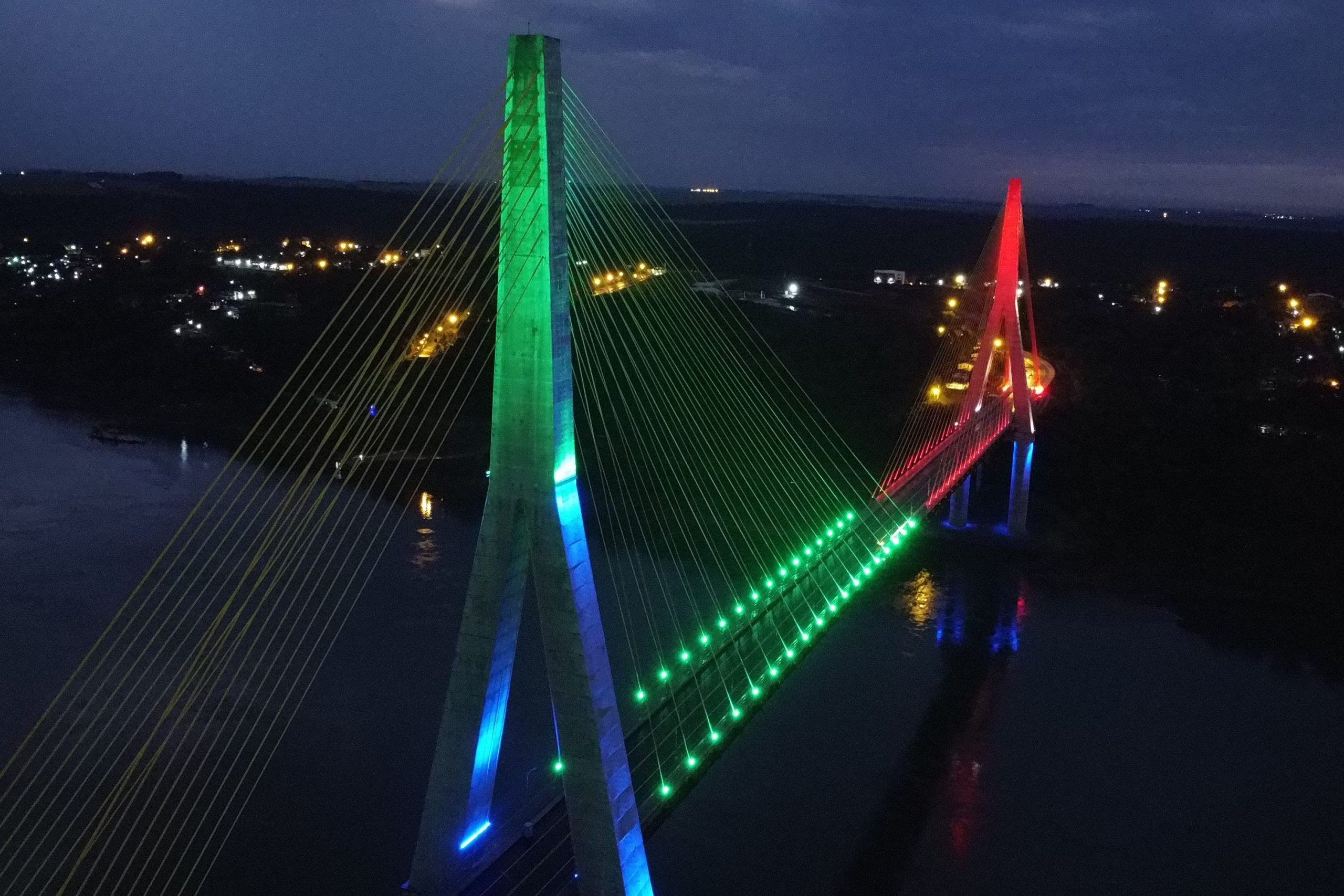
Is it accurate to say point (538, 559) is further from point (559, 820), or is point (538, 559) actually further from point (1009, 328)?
point (1009, 328)

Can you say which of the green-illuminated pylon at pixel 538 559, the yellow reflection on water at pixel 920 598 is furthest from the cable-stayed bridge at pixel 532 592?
the yellow reflection on water at pixel 920 598

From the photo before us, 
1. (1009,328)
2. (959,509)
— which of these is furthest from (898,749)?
(1009,328)

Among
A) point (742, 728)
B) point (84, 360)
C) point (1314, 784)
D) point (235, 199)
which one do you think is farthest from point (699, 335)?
point (235, 199)

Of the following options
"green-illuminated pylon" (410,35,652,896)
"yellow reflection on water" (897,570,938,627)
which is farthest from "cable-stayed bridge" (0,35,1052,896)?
"yellow reflection on water" (897,570,938,627)

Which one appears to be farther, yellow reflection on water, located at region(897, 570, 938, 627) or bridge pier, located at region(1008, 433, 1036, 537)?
bridge pier, located at region(1008, 433, 1036, 537)

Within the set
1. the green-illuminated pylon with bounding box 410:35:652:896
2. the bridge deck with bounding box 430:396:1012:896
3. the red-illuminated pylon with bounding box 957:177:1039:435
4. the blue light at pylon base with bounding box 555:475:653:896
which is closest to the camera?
the green-illuminated pylon with bounding box 410:35:652:896

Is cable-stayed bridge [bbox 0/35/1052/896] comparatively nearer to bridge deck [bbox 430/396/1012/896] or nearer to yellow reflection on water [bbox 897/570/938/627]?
bridge deck [bbox 430/396/1012/896]

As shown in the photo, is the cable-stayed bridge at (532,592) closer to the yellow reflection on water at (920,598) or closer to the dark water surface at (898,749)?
the dark water surface at (898,749)
